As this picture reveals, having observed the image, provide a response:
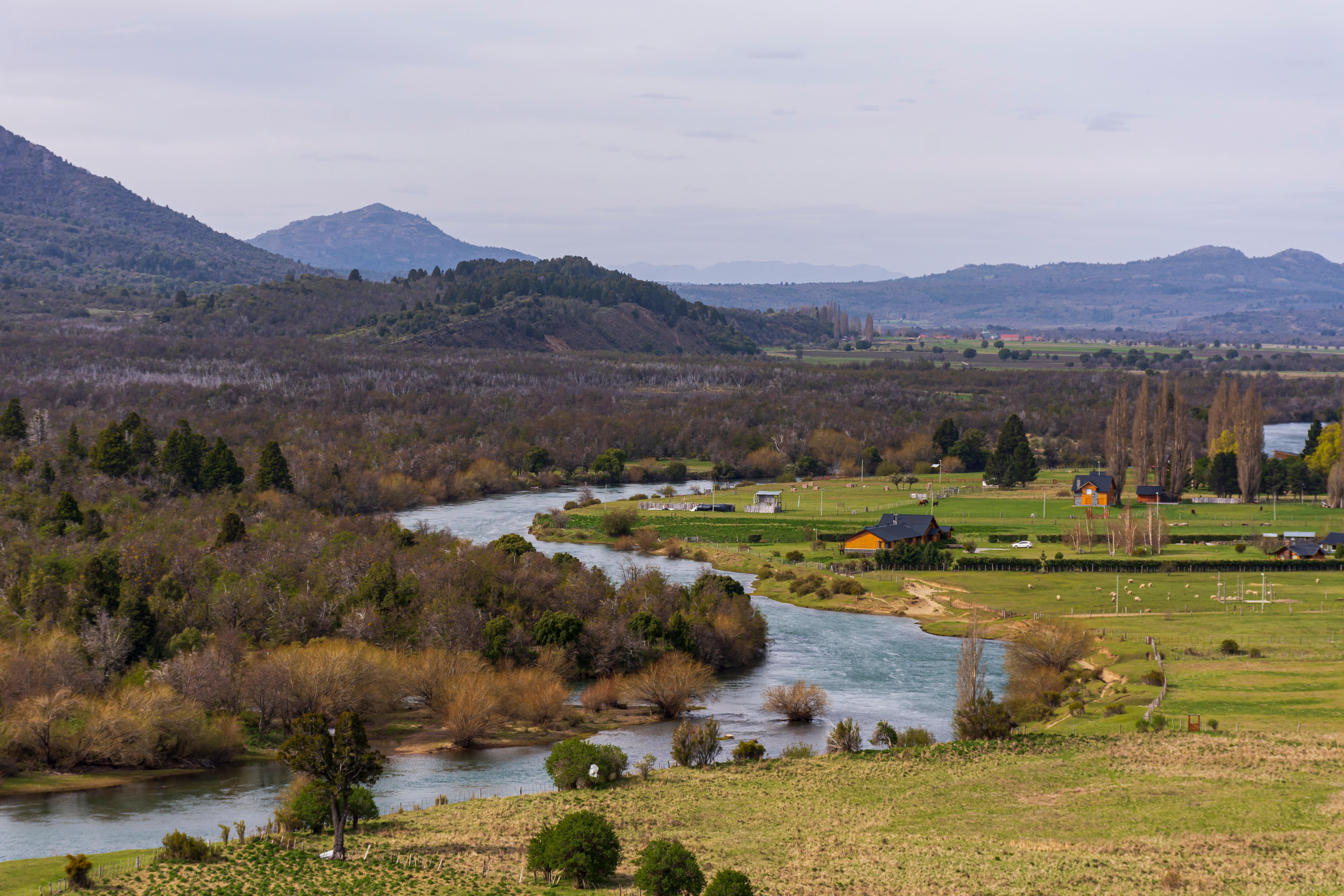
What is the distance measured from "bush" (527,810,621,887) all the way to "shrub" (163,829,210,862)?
9.66 m

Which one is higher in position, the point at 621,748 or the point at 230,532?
the point at 230,532

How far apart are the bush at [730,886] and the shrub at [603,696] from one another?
30801 mm

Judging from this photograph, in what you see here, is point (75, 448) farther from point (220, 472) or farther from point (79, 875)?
point (79, 875)

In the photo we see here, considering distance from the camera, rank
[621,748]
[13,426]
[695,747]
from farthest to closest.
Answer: [13,426] < [621,748] < [695,747]

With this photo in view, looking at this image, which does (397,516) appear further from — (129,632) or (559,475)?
(129,632)

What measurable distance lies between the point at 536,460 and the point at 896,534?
6219 centimetres

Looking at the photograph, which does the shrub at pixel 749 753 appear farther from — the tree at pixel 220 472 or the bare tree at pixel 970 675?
the tree at pixel 220 472

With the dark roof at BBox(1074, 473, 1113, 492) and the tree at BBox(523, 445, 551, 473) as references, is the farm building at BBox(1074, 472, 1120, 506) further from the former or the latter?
the tree at BBox(523, 445, 551, 473)

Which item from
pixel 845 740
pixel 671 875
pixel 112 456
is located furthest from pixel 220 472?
pixel 671 875

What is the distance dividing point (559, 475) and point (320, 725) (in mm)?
112200

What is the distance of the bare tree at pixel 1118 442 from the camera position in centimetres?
12475

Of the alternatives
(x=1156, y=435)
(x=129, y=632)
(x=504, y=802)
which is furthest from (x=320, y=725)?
(x=1156, y=435)

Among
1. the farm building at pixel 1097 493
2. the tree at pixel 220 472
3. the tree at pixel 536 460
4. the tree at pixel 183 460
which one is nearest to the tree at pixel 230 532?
the tree at pixel 183 460

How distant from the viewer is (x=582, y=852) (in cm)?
3497
